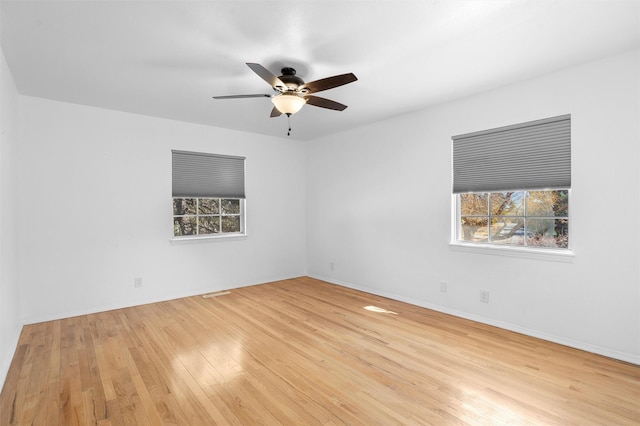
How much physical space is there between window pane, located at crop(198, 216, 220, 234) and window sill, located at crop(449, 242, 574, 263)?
11.7ft

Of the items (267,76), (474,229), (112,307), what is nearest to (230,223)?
(112,307)

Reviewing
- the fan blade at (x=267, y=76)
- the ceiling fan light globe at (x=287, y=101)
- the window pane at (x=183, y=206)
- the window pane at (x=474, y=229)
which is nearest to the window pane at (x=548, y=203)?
the window pane at (x=474, y=229)

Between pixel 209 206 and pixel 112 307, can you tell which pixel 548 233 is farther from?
pixel 112 307

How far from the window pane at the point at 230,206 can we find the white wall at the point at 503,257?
1.69 metres

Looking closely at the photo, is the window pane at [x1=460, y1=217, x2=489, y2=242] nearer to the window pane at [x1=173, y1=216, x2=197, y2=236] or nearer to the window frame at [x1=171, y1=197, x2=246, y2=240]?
the window frame at [x1=171, y1=197, x2=246, y2=240]

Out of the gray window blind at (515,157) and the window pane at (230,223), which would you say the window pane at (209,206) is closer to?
the window pane at (230,223)

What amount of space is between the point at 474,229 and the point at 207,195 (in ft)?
12.6

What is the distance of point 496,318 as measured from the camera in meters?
3.50

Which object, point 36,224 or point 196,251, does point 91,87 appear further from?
point 196,251

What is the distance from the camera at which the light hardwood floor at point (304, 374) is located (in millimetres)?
2014

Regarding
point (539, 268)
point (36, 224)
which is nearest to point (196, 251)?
point (36, 224)

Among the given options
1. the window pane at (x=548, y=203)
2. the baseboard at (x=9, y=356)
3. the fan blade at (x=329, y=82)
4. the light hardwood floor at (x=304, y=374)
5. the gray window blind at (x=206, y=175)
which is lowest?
the light hardwood floor at (x=304, y=374)

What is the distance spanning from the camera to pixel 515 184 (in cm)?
337

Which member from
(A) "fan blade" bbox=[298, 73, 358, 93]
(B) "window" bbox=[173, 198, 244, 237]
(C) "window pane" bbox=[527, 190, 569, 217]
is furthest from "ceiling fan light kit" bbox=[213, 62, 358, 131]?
(B) "window" bbox=[173, 198, 244, 237]
